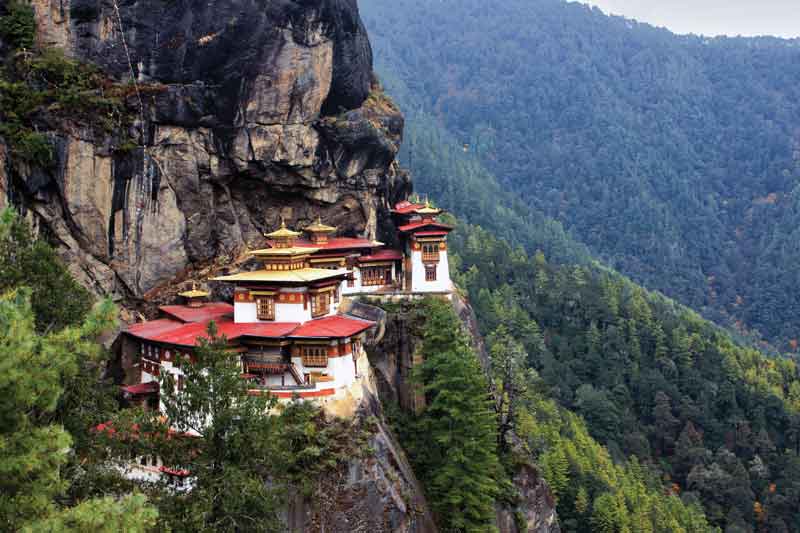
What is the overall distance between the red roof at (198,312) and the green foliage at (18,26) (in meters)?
13.0

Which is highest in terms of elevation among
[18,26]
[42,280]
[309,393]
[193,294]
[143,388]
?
[18,26]

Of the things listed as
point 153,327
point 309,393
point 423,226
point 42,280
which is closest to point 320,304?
point 309,393

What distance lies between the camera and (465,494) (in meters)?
29.0

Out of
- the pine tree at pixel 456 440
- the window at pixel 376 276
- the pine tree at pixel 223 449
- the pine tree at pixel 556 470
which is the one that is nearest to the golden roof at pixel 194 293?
the window at pixel 376 276

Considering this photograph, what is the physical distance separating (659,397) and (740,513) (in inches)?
529

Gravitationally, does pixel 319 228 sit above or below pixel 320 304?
above

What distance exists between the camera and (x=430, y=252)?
39.8 metres

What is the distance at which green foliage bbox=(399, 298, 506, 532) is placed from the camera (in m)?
29.1

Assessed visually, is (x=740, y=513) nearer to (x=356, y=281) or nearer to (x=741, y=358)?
(x=741, y=358)

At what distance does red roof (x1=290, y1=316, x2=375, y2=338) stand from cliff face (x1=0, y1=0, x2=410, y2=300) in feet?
30.8

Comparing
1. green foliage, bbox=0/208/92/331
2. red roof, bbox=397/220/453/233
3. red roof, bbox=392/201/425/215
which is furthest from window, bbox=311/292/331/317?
red roof, bbox=392/201/425/215

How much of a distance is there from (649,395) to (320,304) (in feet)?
173

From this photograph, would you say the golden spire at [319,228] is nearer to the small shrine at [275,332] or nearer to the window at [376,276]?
the window at [376,276]

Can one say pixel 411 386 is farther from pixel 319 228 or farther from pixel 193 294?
pixel 193 294
